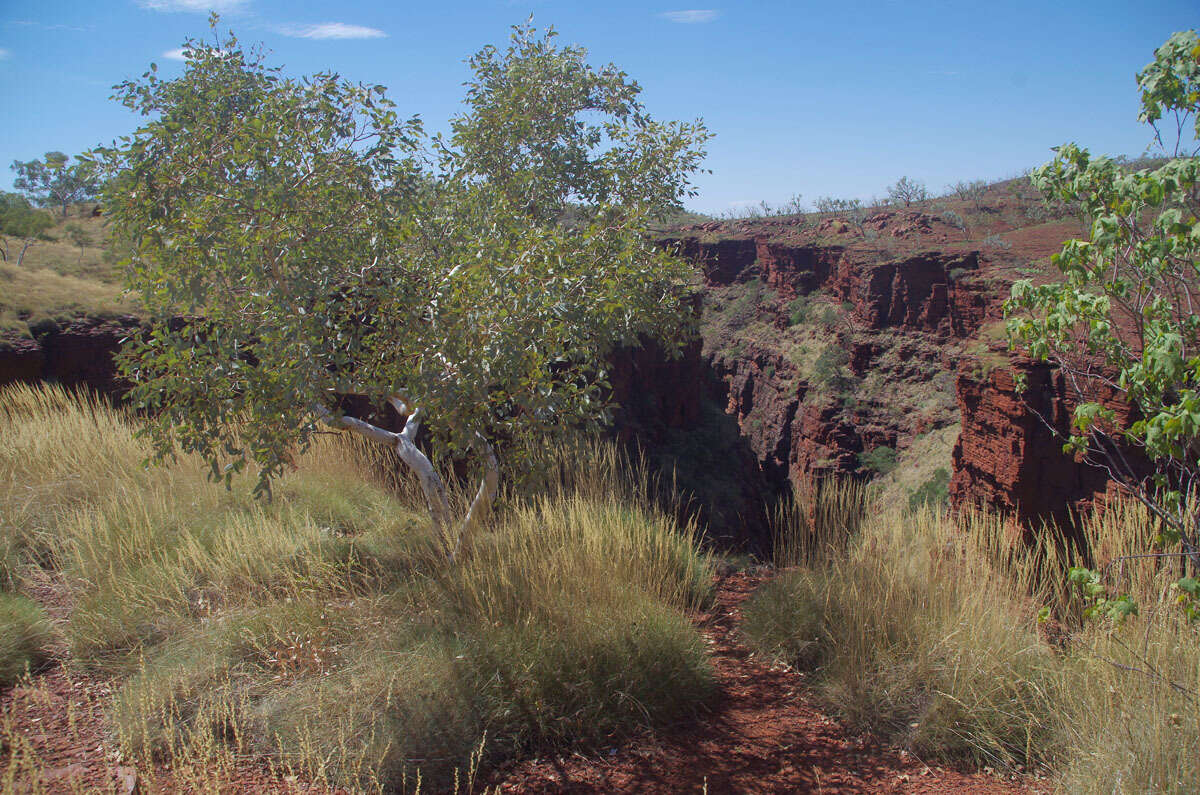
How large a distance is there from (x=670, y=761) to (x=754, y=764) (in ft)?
1.27

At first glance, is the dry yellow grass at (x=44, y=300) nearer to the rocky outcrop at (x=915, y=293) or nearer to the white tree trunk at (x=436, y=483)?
the white tree trunk at (x=436, y=483)

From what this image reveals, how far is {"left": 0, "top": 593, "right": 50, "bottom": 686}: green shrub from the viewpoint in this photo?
3605 mm

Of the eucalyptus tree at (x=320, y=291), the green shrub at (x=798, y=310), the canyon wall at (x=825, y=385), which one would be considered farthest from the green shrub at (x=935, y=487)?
the eucalyptus tree at (x=320, y=291)

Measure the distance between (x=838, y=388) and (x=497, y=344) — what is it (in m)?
25.2

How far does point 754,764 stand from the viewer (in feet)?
10.6

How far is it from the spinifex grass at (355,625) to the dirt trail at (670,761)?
0.39 feet

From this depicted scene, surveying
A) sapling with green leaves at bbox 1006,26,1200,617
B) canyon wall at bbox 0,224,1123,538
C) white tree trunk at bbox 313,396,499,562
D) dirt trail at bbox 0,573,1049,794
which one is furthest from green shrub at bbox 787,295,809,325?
dirt trail at bbox 0,573,1049,794

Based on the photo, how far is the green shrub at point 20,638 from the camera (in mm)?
3605

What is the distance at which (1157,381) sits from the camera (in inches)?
106

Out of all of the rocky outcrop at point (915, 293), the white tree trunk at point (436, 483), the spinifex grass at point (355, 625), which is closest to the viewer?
the spinifex grass at point (355, 625)

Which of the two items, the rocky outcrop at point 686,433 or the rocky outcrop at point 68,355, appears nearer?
the rocky outcrop at point 68,355

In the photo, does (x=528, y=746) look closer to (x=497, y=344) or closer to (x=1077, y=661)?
(x=497, y=344)

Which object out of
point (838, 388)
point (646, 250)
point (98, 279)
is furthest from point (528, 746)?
point (838, 388)

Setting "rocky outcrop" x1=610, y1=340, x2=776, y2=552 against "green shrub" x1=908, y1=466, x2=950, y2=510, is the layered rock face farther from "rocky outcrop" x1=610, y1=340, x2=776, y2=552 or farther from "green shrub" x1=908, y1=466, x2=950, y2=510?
"rocky outcrop" x1=610, y1=340, x2=776, y2=552
